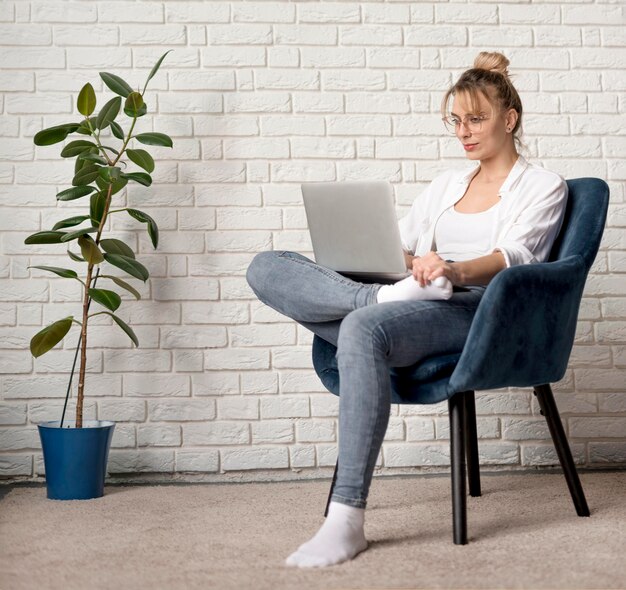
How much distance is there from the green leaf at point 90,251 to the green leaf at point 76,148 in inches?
11.0

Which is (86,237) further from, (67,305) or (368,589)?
(368,589)

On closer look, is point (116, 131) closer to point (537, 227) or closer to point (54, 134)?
point (54, 134)

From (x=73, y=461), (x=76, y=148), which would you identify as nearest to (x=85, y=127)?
(x=76, y=148)

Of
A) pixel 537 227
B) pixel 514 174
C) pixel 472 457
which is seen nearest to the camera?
pixel 537 227

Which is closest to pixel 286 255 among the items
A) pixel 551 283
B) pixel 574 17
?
pixel 551 283

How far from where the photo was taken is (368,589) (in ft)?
4.50

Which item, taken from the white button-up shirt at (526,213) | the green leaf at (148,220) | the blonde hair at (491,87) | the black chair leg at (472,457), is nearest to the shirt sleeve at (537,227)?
the white button-up shirt at (526,213)

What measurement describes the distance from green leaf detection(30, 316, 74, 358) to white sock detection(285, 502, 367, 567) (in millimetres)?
1069

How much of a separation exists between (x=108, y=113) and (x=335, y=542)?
143cm

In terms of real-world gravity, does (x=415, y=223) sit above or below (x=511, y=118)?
below

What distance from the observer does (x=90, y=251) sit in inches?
87.7

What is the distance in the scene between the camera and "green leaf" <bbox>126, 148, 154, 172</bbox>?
7.73 feet

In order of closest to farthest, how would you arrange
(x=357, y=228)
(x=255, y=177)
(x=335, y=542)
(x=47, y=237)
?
(x=335, y=542) → (x=357, y=228) → (x=47, y=237) → (x=255, y=177)

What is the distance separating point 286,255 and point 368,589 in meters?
0.79
